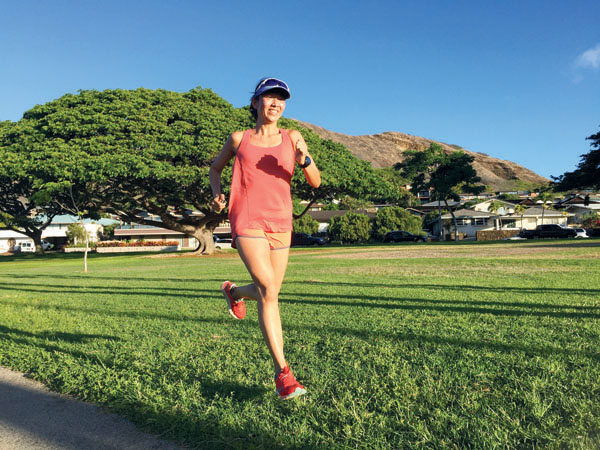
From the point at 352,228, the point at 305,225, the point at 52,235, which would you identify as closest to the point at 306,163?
the point at 352,228

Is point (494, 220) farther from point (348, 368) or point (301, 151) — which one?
point (301, 151)

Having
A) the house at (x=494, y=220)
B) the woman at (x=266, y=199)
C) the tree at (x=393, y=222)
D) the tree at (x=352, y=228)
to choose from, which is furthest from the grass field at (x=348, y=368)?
the house at (x=494, y=220)

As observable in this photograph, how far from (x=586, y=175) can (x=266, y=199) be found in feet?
92.2

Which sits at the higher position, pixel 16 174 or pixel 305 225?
pixel 16 174

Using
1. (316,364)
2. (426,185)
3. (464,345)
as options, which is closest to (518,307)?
(464,345)

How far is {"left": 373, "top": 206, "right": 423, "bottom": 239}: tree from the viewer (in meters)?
50.7

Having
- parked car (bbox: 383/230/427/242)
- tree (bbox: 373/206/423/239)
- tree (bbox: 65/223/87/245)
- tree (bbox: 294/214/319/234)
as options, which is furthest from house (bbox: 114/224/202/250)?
parked car (bbox: 383/230/427/242)

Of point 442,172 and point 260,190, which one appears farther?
point 442,172

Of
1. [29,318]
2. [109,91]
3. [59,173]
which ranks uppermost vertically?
[109,91]

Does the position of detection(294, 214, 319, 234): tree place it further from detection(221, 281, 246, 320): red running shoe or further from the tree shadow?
detection(221, 281, 246, 320): red running shoe

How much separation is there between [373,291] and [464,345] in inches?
163

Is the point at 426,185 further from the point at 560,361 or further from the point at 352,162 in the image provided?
the point at 560,361

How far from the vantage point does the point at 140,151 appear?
80.8 feet

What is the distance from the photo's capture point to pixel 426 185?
56.4 m
